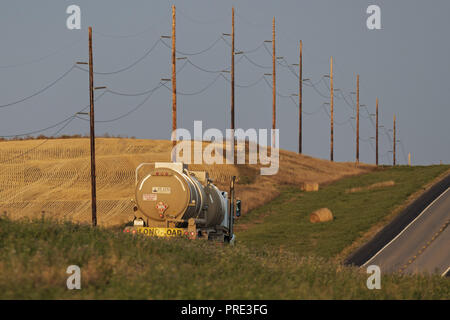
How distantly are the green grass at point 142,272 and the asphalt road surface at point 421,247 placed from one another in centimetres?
1896

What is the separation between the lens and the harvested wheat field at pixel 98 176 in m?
53.3

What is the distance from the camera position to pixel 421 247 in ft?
152

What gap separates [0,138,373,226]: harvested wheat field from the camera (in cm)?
5334

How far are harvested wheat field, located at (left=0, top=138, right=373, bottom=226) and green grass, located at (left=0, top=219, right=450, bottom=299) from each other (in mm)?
23976

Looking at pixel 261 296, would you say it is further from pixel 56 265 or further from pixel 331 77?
pixel 331 77

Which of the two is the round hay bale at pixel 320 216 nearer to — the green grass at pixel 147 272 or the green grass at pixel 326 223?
the green grass at pixel 326 223

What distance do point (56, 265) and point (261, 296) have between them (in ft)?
14.8

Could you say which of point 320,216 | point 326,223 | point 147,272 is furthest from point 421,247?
point 147,272

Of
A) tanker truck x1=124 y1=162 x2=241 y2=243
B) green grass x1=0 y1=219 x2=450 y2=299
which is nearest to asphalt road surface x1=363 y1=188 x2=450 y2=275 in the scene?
tanker truck x1=124 y1=162 x2=241 y2=243

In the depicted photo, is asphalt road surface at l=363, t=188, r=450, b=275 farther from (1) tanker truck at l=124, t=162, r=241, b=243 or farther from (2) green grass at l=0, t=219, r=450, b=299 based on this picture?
(2) green grass at l=0, t=219, r=450, b=299

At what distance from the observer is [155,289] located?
13.2 meters
